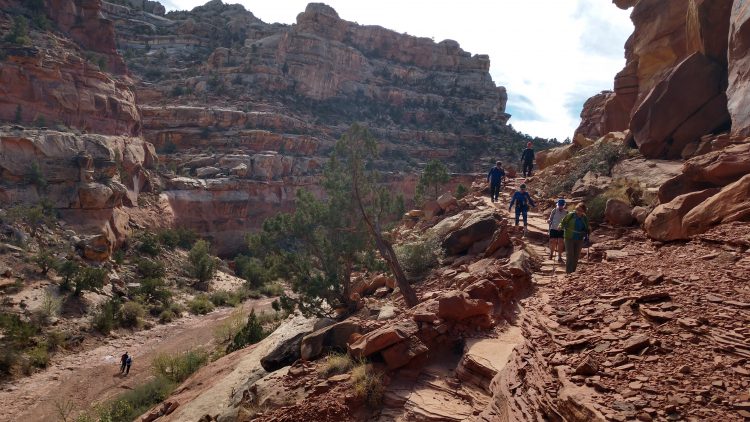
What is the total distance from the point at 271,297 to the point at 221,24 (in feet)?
190

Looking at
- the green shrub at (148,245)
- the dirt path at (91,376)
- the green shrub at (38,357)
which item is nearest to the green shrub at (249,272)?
the dirt path at (91,376)

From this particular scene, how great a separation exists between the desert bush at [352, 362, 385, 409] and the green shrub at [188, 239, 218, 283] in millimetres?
26185

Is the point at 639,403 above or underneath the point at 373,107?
underneath

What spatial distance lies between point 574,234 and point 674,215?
5.30ft

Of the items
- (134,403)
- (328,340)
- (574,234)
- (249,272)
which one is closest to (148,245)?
(249,272)

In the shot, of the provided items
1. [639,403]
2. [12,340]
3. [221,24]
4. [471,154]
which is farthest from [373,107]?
[639,403]

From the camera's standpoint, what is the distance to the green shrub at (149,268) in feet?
92.7

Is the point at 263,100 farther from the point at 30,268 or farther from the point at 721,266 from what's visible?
the point at 721,266

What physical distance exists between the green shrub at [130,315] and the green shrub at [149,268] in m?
5.42

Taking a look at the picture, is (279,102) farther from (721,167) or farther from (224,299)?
(721,167)

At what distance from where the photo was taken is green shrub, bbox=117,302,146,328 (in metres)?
22.2

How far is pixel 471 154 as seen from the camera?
61500 millimetres

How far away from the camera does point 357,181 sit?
14.7 meters

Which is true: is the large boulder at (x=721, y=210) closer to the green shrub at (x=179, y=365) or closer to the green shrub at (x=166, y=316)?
the green shrub at (x=179, y=365)
